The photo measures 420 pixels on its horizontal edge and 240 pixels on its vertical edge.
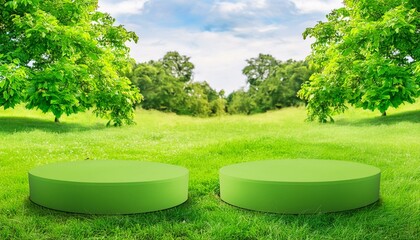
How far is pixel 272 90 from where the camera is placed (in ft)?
145

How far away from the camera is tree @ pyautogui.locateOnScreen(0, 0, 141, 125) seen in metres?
9.19

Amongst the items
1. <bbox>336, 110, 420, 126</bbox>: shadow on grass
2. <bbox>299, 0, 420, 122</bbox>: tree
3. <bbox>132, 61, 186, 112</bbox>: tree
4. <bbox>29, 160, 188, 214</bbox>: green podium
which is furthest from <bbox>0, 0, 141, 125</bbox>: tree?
<bbox>132, 61, 186, 112</bbox>: tree

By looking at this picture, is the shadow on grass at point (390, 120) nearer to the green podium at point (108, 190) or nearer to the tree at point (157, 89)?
the tree at point (157, 89)

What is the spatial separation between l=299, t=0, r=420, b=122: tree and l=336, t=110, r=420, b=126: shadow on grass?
13.8 meters

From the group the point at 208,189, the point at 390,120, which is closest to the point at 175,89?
the point at 390,120

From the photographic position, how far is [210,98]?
1966 inches

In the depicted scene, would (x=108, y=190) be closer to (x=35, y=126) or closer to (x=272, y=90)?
(x=35, y=126)

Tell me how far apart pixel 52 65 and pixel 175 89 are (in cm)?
3513

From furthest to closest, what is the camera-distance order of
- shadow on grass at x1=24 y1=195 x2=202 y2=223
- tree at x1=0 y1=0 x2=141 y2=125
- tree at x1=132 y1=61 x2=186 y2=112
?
tree at x1=132 y1=61 x2=186 y2=112 → tree at x1=0 y1=0 x2=141 y2=125 → shadow on grass at x1=24 y1=195 x2=202 y2=223

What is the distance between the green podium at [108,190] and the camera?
7.60m

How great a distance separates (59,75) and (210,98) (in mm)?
40782

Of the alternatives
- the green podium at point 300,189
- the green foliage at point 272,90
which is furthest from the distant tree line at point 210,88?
the green podium at point 300,189

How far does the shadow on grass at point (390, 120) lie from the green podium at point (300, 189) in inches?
754

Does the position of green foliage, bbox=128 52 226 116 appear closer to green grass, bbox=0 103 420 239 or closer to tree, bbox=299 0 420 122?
green grass, bbox=0 103 420 239
